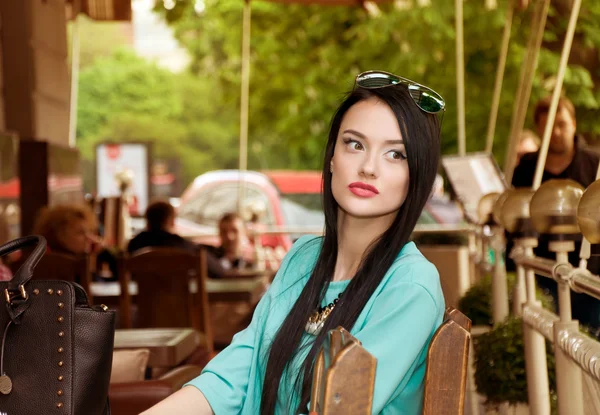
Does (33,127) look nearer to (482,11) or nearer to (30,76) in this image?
(30,76)

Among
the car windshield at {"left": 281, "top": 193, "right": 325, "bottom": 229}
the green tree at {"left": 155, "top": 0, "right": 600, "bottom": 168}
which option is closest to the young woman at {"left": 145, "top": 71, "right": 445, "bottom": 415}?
the green tree at {"left": 155, "top": 0, "right": 600, "bottom": 168}

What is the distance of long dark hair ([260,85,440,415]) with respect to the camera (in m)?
1.65

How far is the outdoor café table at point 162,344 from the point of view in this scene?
10.2 feet

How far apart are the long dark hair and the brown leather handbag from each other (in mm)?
345

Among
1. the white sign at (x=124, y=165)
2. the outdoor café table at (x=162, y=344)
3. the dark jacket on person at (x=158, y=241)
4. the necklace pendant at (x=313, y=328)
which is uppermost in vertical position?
the necklace pendant at (x=313, y=328)

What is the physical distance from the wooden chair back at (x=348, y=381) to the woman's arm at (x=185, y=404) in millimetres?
490

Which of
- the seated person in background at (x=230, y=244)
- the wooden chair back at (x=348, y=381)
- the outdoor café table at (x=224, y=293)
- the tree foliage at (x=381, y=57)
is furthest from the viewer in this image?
the seated person in background at (x=230, y=244)

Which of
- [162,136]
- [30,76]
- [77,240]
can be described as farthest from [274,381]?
[162,136]

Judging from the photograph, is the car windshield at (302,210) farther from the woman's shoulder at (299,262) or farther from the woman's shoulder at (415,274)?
the woman's shoulder at (415,274)

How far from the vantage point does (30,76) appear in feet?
24.2

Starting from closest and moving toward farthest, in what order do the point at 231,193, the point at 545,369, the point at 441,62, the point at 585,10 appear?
Result: the point at 545,369
the point at 585,10
the point at 441,62
the point at 231,193

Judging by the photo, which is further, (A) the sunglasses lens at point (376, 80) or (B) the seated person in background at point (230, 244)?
(B) the seated person in background at point (230, 244)

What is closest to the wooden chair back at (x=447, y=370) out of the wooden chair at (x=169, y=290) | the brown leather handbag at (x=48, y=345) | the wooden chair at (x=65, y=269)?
the brown leather handbag at (x=48, y=345)

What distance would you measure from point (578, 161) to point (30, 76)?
425 centimetres
